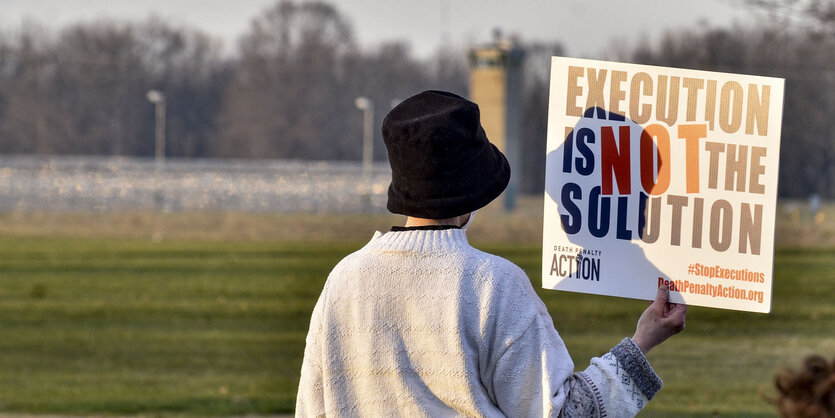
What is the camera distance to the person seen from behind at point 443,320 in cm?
252

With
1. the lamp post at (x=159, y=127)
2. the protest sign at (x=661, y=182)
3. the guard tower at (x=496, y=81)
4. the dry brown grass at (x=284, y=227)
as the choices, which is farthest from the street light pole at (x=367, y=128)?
the protest sign at (x=661, y=182)

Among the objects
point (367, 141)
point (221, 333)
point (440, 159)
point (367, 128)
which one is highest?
point (440, 159)

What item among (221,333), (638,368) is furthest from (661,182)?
(221,333)

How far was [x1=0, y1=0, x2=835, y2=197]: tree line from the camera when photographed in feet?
259

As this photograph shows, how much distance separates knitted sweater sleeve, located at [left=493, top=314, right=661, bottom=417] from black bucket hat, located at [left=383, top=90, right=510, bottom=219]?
1.02 feet

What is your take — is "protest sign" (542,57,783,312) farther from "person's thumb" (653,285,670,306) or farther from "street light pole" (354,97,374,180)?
"street light pole" (354,97,374,180)

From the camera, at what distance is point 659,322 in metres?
2.86

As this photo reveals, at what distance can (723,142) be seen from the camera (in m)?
2.99

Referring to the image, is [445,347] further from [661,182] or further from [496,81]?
[496,81]

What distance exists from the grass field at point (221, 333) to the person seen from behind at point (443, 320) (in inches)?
83.6

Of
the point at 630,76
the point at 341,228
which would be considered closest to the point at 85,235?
the point at 341,228

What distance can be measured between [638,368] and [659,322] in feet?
0.71

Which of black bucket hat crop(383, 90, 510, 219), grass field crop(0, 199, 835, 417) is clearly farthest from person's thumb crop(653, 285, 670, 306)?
grass field crop(0, 199, 835, 417)

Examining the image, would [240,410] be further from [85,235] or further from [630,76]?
[85,235]
